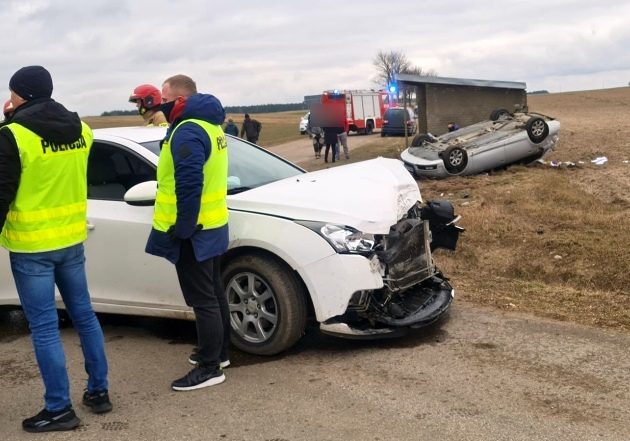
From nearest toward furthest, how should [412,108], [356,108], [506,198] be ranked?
1. [506,198]
2. [412,108]
3. [356,108]

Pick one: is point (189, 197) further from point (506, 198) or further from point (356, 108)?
point (356, 108)

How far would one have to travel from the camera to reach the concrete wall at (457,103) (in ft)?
69.4

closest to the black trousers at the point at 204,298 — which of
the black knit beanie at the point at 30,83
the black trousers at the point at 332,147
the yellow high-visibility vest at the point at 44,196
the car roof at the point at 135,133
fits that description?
the yellow high-visibility vest at the point at 44,196

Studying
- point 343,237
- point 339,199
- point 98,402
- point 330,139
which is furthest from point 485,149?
point 98,402

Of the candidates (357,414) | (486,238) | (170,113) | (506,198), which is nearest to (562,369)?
(357,414)

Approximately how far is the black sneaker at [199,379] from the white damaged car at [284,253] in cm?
46

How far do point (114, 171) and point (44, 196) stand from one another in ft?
5.65

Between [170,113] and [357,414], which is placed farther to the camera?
[170,113]

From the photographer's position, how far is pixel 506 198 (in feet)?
36.5

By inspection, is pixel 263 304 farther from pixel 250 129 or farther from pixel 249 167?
pixel 250 129

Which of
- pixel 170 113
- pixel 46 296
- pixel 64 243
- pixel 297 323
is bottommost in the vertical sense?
pixel 297 323

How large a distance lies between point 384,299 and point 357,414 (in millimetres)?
1104

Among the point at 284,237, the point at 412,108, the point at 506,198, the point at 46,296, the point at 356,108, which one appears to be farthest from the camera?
the point at 356,108

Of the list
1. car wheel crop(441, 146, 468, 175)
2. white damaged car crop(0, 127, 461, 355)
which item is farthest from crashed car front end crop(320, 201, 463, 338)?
car wheel crop(441, 146, 468, 175)
